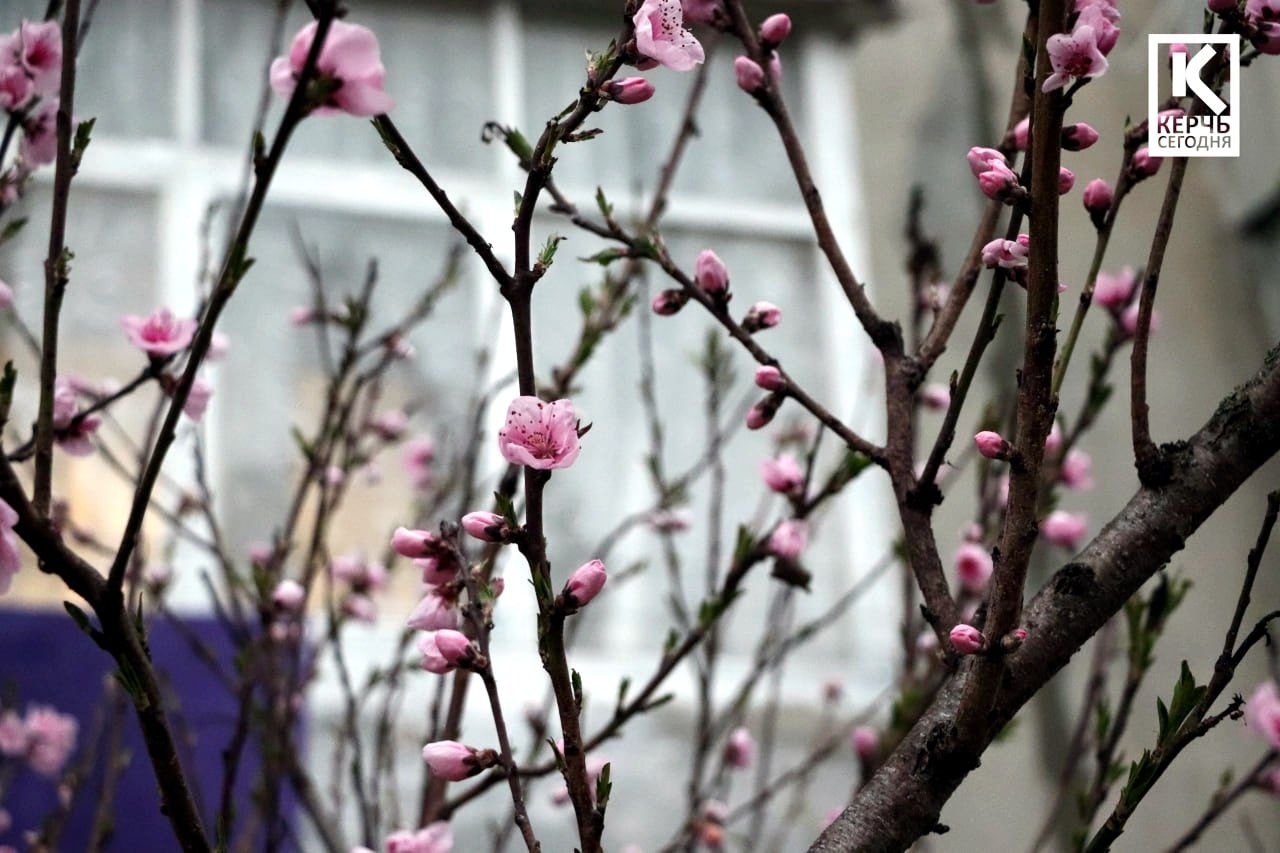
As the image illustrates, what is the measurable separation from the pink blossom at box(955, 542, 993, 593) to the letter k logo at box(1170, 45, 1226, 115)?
0.76 m

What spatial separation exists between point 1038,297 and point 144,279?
266cm

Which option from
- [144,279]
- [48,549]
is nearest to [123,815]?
[144,279]

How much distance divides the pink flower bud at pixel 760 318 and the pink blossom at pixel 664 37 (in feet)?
1.10

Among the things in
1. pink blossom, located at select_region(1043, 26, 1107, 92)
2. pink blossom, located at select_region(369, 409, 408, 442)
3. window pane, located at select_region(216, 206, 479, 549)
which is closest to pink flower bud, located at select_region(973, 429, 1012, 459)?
pink blossom, located at select_region(1043, 26, 1107, 92)

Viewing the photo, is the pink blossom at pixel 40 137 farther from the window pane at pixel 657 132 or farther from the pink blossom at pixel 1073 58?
the window pane at pixel 657 132

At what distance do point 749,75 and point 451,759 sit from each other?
68 centimetres

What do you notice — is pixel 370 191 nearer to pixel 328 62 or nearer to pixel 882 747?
pixel 882 747

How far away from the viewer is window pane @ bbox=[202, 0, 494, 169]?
11.0ft

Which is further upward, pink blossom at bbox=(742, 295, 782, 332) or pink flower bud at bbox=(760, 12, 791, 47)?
pink flower bud at bbox=(760, 12, 791, 47)

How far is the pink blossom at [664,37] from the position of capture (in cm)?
92

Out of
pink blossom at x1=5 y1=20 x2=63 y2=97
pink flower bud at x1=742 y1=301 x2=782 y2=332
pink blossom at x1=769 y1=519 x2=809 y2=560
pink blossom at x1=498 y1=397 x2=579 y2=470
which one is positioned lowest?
pink blossom at x1=498 y1=397 x2=579 y2=470

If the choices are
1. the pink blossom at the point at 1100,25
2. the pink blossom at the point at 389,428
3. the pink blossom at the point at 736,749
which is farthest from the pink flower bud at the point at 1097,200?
the pink blossom at the point at 389,428

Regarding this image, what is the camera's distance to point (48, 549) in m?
0.78

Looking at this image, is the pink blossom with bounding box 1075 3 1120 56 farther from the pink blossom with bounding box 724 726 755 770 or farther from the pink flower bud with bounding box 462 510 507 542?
the pink blossom with bounding box 724 726 755 770
